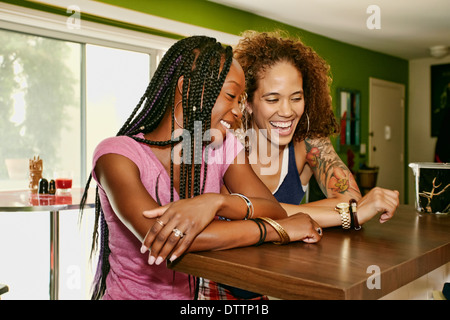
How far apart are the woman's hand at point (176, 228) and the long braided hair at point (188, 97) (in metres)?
0.29

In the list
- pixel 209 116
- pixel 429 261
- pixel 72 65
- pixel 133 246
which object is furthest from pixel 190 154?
pixel 72 65

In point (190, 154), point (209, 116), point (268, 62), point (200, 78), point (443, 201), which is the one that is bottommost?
point (443, 201)

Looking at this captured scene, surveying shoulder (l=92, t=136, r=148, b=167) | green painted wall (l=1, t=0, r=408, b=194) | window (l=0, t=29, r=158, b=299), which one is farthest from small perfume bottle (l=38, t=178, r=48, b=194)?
shoulder (l=92, t=136, r=148, b=167)

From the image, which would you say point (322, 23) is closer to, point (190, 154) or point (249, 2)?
point (249, 2)

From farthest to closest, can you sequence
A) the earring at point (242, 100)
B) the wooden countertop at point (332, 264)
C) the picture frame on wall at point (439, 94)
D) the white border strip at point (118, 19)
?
the picture frame on wall at point (439, 94), the white border strip at point (118, 19), the earring at point (242, 100), the wooden countertop at point (332, 264)

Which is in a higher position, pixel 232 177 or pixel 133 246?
pixel 232 177

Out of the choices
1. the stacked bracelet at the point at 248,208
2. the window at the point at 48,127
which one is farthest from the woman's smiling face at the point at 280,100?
the window at the point at 48,127

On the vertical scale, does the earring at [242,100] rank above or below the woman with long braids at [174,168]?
above

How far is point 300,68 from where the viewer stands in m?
1.79

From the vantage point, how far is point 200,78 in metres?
1.21

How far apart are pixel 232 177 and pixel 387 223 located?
46cm

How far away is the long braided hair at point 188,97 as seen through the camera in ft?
3.97

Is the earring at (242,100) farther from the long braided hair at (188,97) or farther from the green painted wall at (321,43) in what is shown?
the green painted wall at (321,43)

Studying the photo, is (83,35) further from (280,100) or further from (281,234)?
(281,234)
